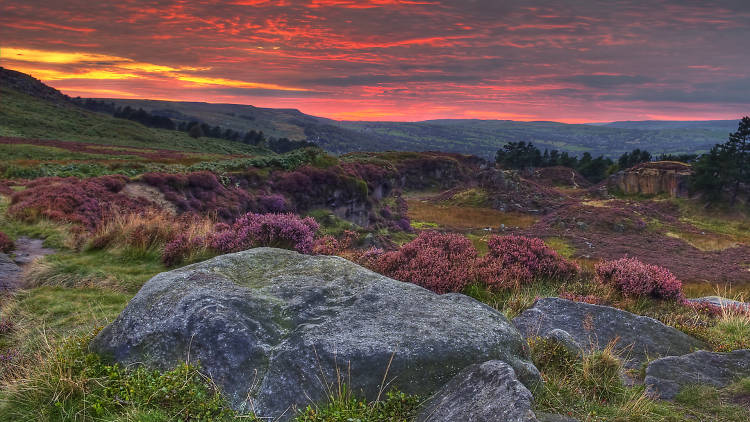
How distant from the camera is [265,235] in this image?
12898 mm

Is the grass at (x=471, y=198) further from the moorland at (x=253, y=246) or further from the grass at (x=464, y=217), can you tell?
the moorland at (x=253, y=246)

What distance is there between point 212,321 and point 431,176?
8360 cm

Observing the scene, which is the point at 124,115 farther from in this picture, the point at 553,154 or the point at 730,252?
the point at 730,252

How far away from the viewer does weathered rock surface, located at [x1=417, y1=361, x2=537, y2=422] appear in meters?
3.61

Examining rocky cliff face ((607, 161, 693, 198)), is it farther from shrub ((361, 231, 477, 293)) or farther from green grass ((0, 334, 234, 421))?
green grass ((0, 334, 234, 421))

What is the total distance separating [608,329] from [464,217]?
5007 cm

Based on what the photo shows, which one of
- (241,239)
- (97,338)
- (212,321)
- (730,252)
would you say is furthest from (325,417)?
(730,252)

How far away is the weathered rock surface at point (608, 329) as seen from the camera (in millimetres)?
7496

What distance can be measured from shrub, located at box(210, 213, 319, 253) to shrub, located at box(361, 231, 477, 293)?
2.21m

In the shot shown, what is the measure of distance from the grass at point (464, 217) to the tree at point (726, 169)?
26.0 m

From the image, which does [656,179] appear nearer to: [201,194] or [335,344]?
[201,194]

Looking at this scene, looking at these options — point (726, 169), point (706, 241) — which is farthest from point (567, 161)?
point (706, 241)

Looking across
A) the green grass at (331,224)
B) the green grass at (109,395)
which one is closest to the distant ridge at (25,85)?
the green grass at (331,224)

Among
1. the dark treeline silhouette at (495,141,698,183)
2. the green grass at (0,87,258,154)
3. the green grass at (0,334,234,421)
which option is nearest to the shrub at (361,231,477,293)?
the green grass at (0,334,234,421)
